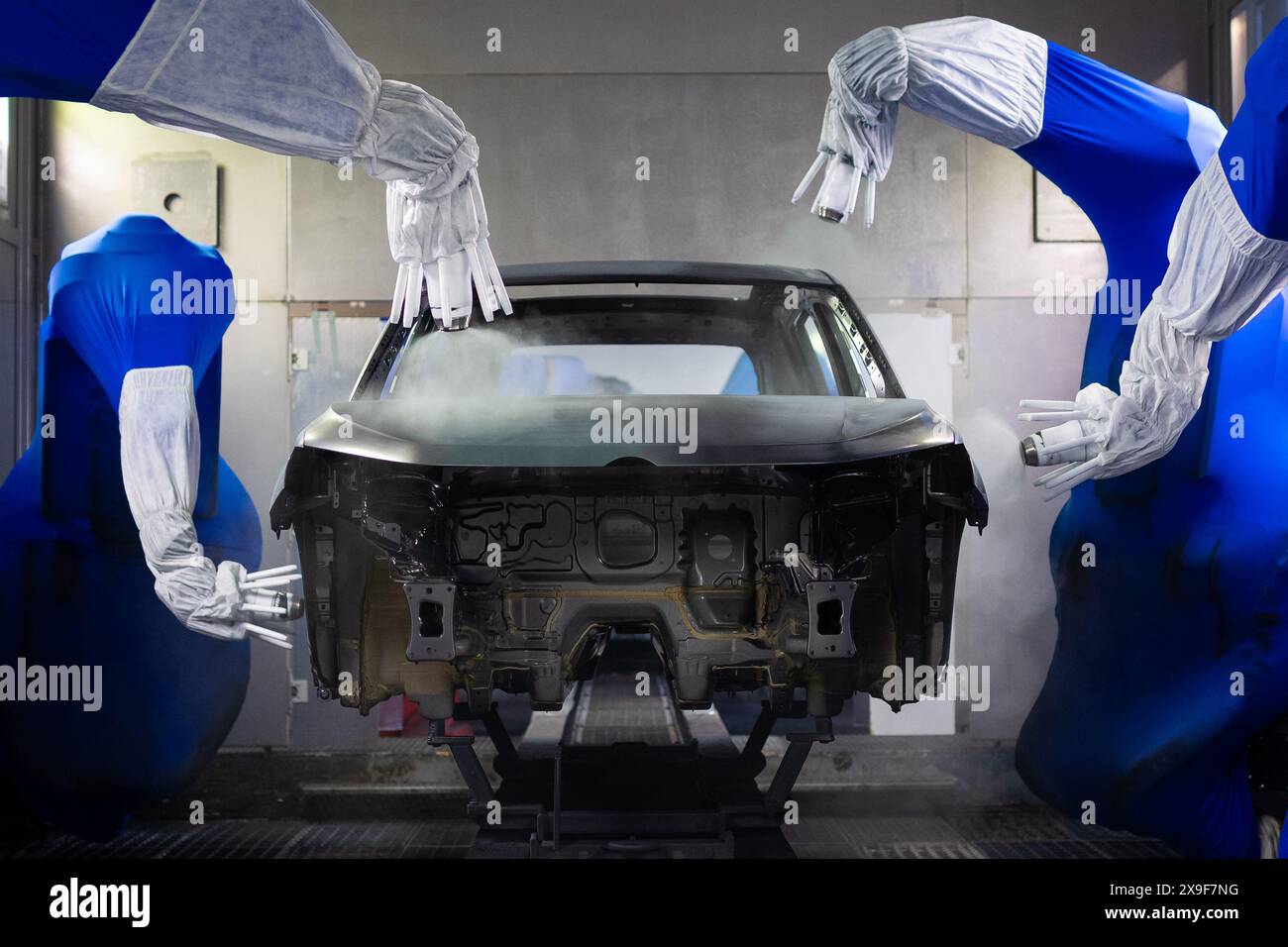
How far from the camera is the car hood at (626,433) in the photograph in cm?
169

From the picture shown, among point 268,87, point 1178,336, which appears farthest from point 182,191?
point 1178,336

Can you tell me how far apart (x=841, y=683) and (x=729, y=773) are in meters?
0.63

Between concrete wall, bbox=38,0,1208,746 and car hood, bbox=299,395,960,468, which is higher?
concrete wall, bbox=38,0,1208,746

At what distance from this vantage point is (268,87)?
5.09 ft

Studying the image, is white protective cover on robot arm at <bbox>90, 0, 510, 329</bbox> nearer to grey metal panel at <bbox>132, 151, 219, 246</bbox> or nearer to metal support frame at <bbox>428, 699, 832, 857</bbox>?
metal support frame at <bbox>428, 699, 832, 857</bbox>

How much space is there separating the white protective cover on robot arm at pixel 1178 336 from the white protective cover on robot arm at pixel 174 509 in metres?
2.23

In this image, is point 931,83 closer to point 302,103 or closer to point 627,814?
point 302,103

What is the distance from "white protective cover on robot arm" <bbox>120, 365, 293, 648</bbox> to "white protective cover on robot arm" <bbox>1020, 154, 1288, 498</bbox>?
223 cm

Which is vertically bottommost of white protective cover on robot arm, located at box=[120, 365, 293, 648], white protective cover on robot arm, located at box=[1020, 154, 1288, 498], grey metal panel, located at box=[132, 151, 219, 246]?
white protective cover on robot arm, located at box=[120, 365, 293, 648]

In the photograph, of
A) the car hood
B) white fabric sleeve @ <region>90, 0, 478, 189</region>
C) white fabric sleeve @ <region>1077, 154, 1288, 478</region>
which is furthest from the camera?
white fabric sleeve @ <region>1077, 154, 1288, 478</region>

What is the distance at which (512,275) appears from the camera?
2.38 meters

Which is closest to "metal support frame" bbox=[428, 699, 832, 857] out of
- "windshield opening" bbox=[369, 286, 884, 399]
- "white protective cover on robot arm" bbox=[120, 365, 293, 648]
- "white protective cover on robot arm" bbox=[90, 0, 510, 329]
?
"white protective cover on robot arm" bbox=[120, 365, 293, 648]

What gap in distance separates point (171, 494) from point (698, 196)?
1936mm

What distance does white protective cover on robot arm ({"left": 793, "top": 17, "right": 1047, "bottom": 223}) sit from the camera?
210 cm
